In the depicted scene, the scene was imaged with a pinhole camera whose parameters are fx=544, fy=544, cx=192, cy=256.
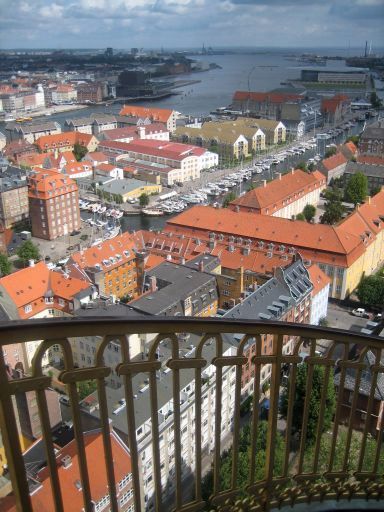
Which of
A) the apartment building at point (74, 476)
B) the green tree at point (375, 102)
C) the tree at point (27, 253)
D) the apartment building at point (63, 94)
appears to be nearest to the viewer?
the apartment building at point (74, 476)

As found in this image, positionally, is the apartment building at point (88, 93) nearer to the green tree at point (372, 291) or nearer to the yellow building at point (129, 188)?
the yellow building at point (129, 188)

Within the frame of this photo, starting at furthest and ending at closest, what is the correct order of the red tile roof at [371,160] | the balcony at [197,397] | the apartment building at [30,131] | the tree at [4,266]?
the apartment building at [30,131] < the red tile roof at [371,160] < the tree at [4,266] < the balcony at [197,397]

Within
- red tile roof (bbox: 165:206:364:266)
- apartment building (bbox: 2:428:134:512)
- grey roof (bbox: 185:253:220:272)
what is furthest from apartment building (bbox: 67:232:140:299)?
apartment building (bbox: 2:428:134:512)

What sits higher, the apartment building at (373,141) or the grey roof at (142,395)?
the grey roof at (142,395)

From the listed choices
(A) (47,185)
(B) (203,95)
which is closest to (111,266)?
(A) (47,185)

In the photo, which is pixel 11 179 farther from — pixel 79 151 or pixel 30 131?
pixel 30 131

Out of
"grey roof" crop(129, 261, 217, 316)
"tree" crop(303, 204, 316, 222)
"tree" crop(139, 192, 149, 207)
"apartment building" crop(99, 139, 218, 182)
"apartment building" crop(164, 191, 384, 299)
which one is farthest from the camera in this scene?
"apartment building" crop(99, 139, 218, 182)

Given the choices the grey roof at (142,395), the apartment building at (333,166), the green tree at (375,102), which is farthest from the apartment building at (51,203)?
the green tree at (375,102)

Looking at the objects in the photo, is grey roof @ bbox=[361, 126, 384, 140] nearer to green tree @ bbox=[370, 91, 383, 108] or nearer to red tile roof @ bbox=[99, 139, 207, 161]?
red tile roof @ bbox=[99, 139, 207, 161]
